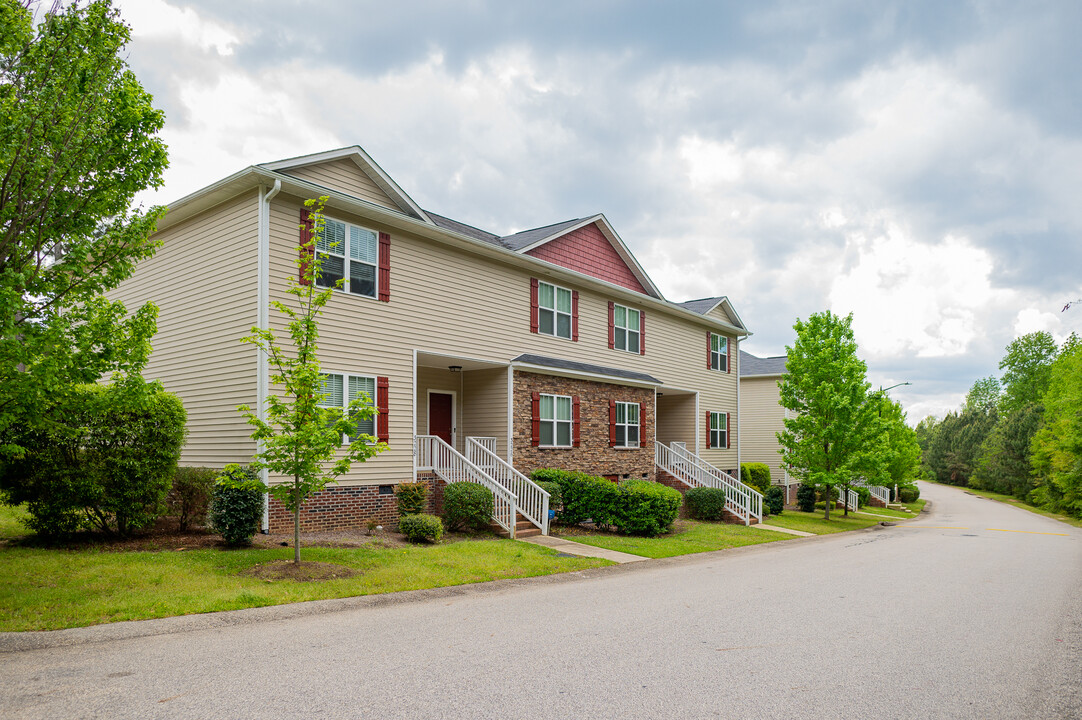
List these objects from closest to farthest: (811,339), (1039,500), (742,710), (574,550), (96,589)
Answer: (742,710) → (96,589) → (574,550) → (811,339) → (1039,500)

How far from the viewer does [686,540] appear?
1747 cm

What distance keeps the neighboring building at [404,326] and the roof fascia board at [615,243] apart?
0.08 meters

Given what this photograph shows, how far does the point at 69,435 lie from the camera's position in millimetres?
10773

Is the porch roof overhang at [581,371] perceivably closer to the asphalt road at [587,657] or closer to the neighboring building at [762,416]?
the asphalt road at [587,657]

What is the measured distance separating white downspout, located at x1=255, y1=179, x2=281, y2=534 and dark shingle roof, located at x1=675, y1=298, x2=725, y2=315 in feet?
60.2

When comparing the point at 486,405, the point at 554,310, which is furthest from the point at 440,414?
the point at 554,310

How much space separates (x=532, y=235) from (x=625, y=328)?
16.3 feet

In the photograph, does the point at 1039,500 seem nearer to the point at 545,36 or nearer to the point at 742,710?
the point at 545,36

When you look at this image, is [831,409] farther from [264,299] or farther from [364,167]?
[264,299]

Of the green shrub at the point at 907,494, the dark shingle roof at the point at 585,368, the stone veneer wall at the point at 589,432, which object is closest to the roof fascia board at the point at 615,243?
the dark shingle roof at the point at 585,368

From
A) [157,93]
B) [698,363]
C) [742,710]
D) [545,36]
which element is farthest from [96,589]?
[698,363]

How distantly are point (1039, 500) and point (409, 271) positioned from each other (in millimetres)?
45253

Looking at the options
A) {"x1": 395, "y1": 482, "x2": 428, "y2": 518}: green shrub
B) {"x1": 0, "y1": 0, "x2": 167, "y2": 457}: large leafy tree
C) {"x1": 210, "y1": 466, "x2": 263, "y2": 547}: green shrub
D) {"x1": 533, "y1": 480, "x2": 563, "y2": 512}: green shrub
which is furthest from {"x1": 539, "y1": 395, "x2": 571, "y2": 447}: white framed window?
{"x1": 0, "y1": 0, "x2": 167, "y2": 457}: large leafy tree

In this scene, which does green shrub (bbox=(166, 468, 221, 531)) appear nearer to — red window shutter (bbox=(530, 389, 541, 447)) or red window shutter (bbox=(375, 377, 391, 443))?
red window shutter (bbox=(375, 377, 391, 443))
